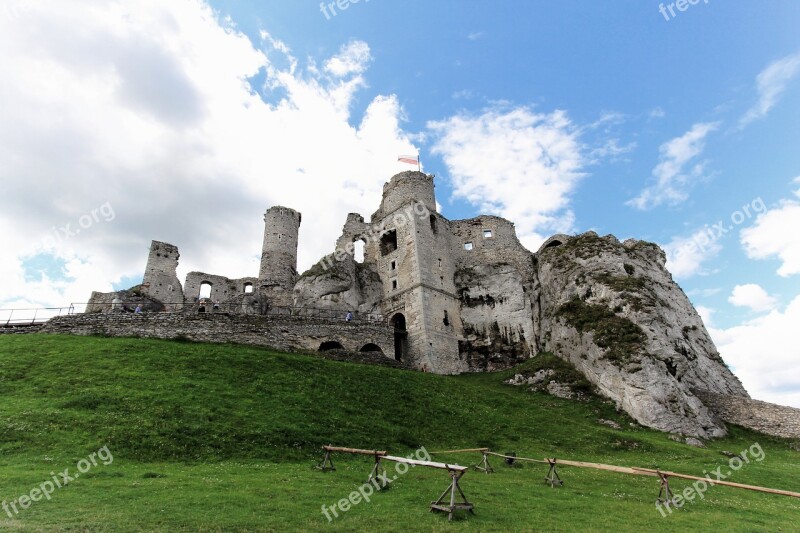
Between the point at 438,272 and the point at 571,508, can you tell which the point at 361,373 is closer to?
the point at 571,508

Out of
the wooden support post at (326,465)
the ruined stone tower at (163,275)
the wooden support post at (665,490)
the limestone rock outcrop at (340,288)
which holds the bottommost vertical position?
the wooden support post at (665,490)

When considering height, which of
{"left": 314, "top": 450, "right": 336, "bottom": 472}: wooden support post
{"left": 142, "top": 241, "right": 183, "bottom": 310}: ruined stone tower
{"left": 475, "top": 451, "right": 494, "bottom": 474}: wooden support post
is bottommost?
{"left": 475, "top": 451, "right": 494, "bottom": 474}: wooden support post

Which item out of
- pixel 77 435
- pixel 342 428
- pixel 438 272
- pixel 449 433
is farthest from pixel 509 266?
pixel 77 435

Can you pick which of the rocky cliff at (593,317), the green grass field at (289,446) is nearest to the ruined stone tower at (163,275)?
the rocky cliff at (593,317)

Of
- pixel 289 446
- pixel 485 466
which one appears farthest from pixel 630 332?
pixel 289 446

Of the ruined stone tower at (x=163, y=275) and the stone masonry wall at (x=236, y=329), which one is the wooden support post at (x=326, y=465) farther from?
the ruined stone tower at (x=163, y=275)

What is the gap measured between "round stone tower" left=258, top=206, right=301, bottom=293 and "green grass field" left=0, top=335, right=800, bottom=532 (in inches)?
1000

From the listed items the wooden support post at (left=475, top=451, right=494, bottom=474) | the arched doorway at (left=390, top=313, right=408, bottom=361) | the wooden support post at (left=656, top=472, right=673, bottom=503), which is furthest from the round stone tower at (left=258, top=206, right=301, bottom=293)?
the wooden support post at (left=656, top=472, right=673, bottom=503)

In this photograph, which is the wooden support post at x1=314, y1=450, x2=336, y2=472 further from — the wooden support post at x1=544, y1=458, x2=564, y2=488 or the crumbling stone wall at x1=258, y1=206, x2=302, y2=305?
the crumbling stone wall at x1=258, y1=206, x2=302, y2=305

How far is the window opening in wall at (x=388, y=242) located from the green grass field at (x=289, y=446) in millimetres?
23412

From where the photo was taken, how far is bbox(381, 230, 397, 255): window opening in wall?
54.5 m

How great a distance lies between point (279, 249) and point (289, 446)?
43.3 metres

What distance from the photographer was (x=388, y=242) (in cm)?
5531

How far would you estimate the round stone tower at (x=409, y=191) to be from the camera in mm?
55344
